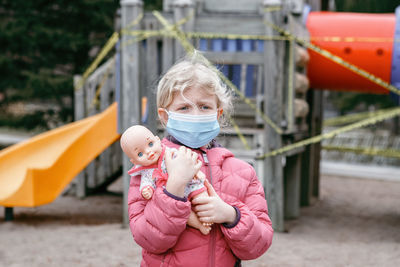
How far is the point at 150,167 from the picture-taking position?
166cm

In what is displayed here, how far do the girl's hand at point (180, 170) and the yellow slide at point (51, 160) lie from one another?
492 centimetres

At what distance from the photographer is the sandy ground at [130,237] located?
484 cm

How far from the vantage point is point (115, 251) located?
500cm

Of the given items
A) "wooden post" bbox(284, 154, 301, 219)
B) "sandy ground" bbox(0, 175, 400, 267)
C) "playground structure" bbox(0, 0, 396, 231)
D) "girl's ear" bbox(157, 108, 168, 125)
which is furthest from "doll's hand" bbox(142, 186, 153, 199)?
"wooden post" bbox(284, 154, 301, 219)

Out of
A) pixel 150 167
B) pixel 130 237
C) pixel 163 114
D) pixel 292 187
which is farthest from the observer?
pixel 292 187

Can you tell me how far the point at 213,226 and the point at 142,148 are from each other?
0.38m

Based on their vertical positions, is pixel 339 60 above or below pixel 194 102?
below

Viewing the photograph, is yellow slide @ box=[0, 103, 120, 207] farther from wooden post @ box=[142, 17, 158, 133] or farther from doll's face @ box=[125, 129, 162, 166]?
doll's face @ box=[125, 129, 162, 166]

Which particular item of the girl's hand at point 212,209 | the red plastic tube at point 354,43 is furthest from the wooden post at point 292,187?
the girl's hand at point 212,209

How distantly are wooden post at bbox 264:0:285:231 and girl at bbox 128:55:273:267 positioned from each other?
13.1 ft

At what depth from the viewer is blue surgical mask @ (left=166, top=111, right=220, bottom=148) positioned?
67.3 inches

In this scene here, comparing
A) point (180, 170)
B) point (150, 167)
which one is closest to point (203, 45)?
point (150, 167)

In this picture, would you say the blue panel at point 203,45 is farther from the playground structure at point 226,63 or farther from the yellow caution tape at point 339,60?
the yellow caution tape at point 339,60

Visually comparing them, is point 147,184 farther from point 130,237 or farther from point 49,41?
point 49,41
